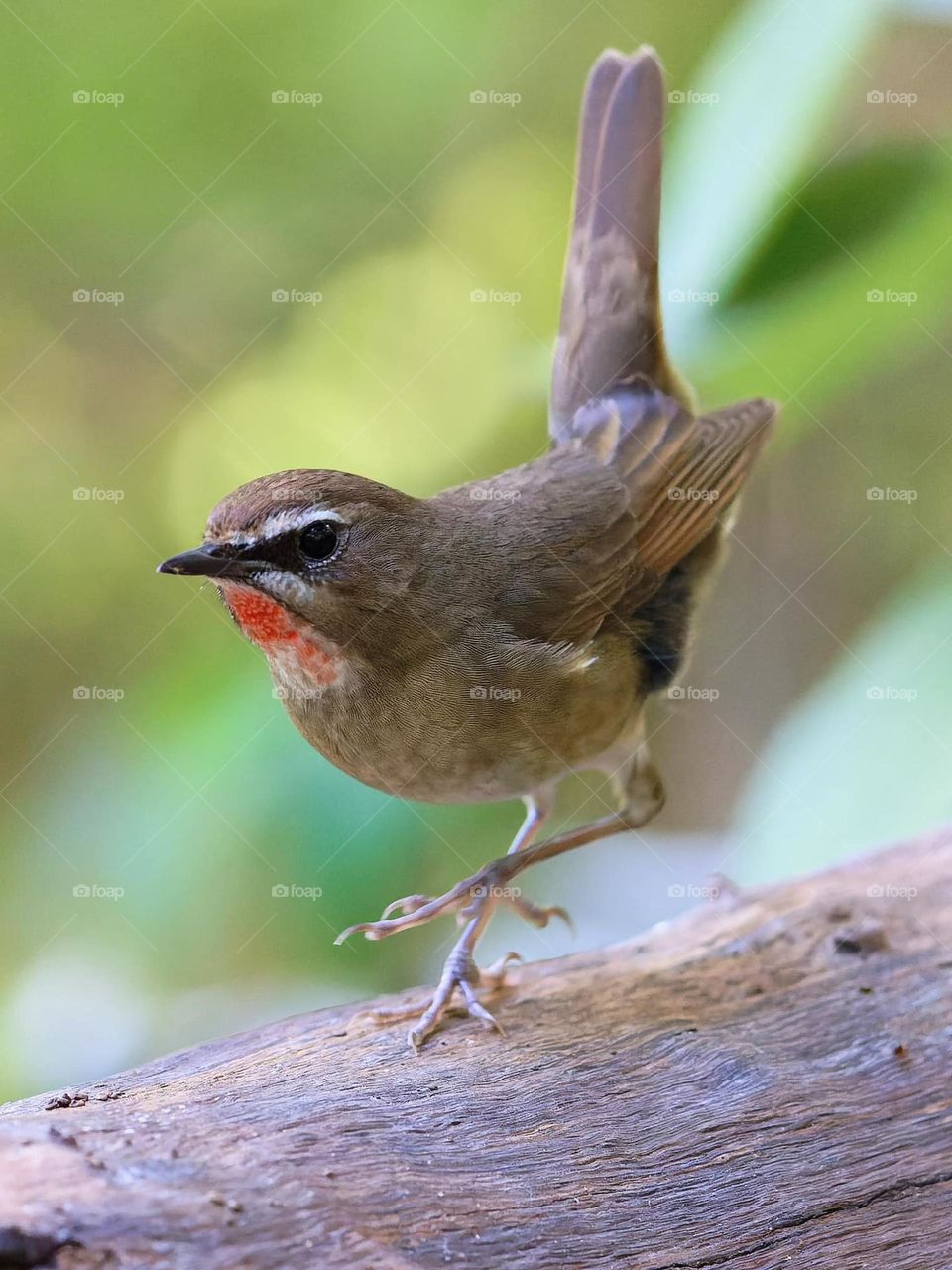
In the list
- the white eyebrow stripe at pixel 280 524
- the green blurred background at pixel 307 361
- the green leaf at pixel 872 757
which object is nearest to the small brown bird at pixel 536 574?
the white eyebrow stripe at pixel 280 524

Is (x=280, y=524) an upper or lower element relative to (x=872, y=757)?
upper

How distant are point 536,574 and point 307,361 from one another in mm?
1203

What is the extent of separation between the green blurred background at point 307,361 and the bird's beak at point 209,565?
978 mm

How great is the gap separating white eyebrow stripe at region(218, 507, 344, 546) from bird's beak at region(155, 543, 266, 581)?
0.11 ft

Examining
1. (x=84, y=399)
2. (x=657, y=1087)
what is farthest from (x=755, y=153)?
(x=657, y=1087)

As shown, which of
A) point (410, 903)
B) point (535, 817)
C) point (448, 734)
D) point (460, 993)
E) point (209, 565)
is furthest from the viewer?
point (535, 817)

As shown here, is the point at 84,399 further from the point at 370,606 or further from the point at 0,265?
the point at 370,606

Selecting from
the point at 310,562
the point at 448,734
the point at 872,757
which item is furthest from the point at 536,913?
the point at 310,562

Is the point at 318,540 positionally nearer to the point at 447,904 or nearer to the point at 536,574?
the point at 536,574

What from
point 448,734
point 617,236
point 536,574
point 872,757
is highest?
point 617,236

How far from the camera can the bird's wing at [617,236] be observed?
3352 millimetres

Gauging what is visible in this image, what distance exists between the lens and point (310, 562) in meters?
2.37

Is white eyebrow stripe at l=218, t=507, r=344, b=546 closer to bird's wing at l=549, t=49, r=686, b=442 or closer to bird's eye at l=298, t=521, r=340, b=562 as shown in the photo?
bird's eye at l=298, t=521, r=340, b=562

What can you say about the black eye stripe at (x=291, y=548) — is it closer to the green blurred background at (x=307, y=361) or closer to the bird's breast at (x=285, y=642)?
the bird's breast at (x=285, y=642)
